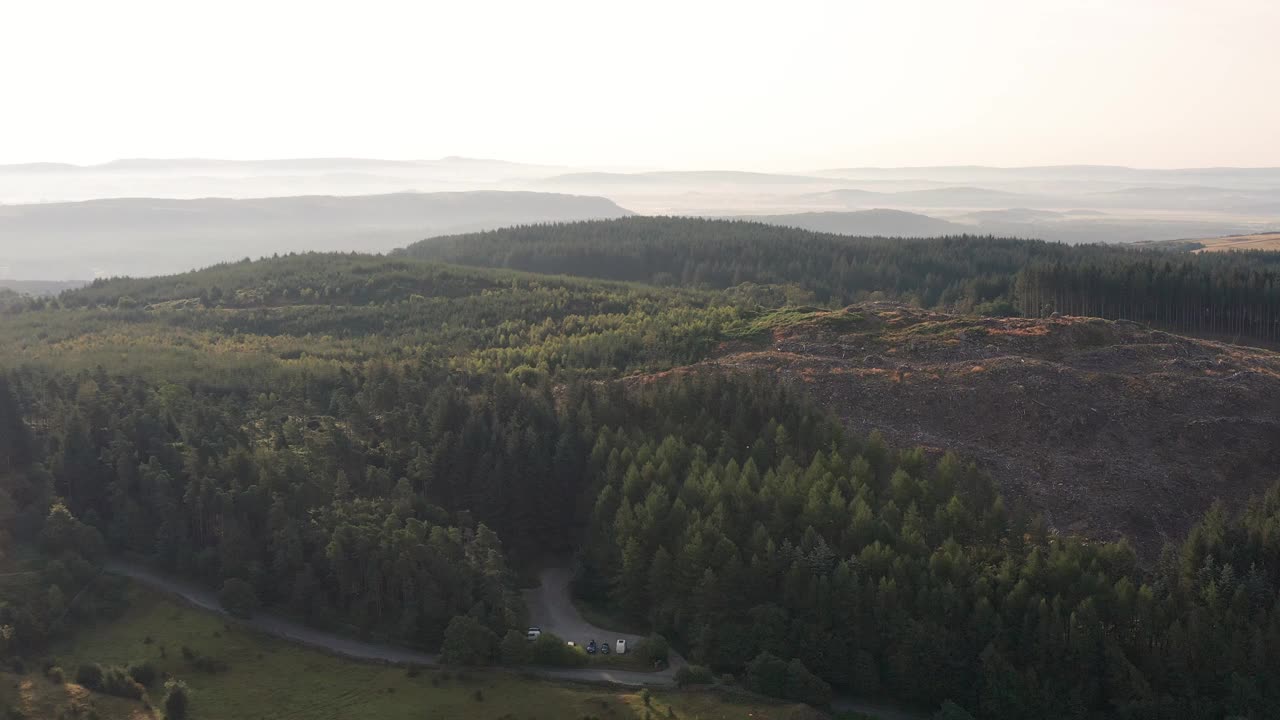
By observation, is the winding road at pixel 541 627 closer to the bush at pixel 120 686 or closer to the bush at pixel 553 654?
the bush at pixel 553 654

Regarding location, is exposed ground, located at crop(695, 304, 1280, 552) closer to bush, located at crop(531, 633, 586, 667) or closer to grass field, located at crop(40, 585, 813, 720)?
bush, located at crop(531, 633, 586, 667)

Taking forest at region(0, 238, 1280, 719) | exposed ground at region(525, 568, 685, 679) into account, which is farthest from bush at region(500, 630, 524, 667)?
exposed ground at region(525, 568, 685, 679)

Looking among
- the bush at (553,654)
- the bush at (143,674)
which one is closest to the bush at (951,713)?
the bush at (553,654)

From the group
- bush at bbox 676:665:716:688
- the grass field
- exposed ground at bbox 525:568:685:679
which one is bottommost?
exposed ground at bbox 525:568:685:679

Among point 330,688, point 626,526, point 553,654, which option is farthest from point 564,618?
point 330,688

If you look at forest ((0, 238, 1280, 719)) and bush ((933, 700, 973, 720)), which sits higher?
forest ((0, 238, 1280, 719))

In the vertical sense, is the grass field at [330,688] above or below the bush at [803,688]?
below
